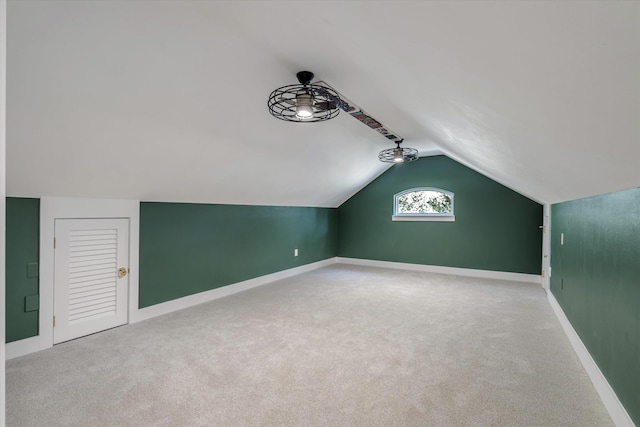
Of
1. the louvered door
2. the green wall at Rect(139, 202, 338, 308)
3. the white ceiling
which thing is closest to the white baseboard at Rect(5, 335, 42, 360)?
the louvered door

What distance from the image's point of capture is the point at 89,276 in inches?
122

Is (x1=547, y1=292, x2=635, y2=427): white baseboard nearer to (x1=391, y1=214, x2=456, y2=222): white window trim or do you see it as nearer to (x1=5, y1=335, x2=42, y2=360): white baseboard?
(x1=391, y1=214, x2=456, y2=222): white window trim

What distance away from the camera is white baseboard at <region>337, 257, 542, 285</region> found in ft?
18.0

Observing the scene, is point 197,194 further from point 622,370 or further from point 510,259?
point 510,259

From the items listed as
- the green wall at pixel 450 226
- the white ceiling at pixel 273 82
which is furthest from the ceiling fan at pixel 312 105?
the green wall at pixel 450 226

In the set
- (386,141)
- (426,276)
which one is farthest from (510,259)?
(386,141)

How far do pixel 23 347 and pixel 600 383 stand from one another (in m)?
4.46

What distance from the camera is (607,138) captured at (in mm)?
1012

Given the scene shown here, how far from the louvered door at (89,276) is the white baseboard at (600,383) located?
415 cm

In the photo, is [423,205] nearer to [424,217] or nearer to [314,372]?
[424,217]

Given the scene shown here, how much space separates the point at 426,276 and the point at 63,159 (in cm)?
559

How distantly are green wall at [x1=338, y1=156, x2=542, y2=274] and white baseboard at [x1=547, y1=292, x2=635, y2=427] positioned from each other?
103 inches

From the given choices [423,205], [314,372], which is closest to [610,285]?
[314,372]

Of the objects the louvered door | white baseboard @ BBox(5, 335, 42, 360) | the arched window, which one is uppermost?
the arched window
